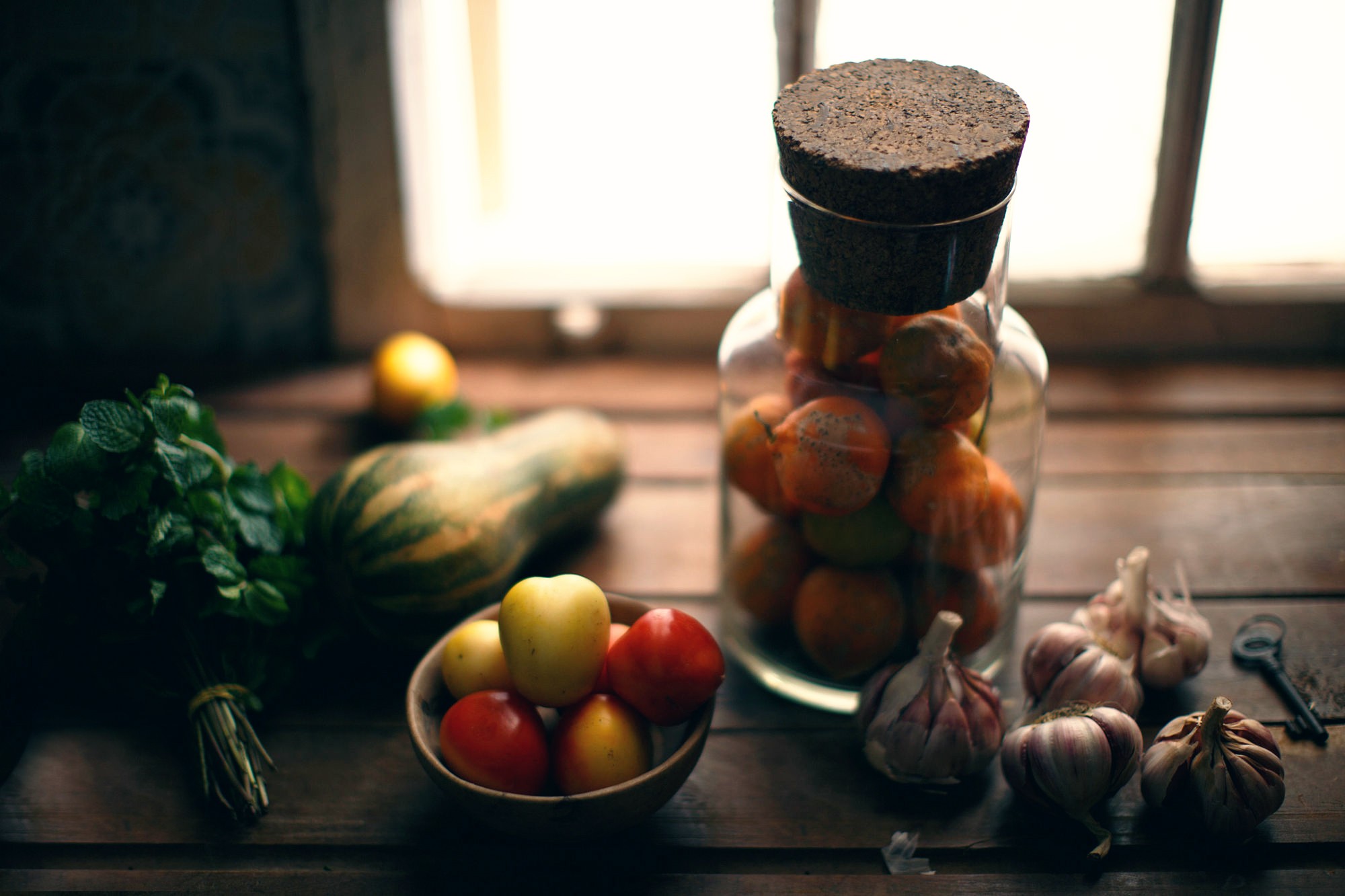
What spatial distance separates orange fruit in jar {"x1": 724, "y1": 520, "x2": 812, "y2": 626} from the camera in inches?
34.7

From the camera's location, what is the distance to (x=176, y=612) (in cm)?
87

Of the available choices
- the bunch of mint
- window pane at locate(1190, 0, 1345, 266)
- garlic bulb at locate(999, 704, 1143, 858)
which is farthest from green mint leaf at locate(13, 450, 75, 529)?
window pane at locate(1190, 0, 1345, 266)

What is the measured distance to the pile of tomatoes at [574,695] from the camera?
29.1 inches

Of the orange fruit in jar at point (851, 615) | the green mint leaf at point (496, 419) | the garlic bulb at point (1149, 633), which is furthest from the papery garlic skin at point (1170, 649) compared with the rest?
the green mint leaf at point (496, 419)

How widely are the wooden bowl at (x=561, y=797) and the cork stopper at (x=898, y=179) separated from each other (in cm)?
33

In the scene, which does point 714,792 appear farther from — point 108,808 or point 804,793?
point 108,808

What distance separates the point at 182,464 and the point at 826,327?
1.67 feet

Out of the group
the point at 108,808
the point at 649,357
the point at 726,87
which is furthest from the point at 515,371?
the point at 108,808

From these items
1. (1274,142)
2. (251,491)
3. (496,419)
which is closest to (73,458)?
(251,491)

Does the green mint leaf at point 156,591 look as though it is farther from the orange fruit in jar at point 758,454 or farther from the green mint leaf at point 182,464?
the orange fruit in jar at point 758,454

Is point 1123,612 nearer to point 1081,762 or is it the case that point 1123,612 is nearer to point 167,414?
point 1081,762

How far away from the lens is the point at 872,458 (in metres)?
0.79

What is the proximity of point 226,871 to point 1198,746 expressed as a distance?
0.71 m

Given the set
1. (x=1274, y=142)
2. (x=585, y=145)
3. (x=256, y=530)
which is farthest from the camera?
A: (x=585, y=145)
